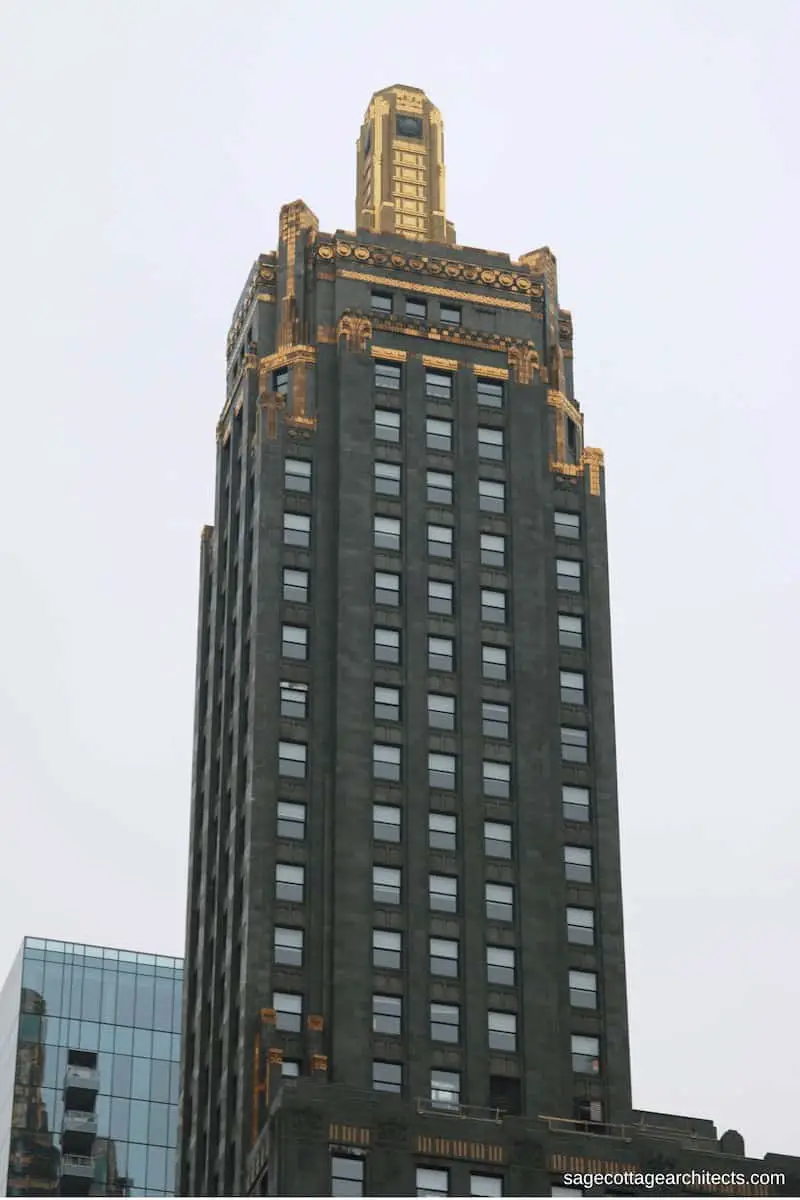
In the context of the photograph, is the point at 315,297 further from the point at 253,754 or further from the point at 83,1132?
the point at 83,1132

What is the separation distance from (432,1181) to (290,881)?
20288 millimetres

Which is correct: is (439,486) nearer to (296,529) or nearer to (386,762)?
(296,529)

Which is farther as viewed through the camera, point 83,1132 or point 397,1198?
point 83,1132

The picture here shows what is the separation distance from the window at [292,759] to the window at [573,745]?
1517cm

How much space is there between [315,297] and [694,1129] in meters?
55.9

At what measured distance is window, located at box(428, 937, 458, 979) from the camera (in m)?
150

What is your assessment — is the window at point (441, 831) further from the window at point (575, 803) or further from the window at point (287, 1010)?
the window at point (287, 1010)

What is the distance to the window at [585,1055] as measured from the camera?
149500 mm

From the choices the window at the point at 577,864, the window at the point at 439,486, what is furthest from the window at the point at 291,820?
the window at the point at 439,486

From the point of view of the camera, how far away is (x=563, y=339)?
589 ft

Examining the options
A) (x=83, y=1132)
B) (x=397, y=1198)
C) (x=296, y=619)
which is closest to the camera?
(x=397, y=1198)

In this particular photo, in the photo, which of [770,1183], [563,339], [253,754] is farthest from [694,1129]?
[563,339]

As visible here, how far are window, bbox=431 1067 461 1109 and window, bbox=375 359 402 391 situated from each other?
42.8 metres

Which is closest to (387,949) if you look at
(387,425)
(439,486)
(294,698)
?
(294,698)
